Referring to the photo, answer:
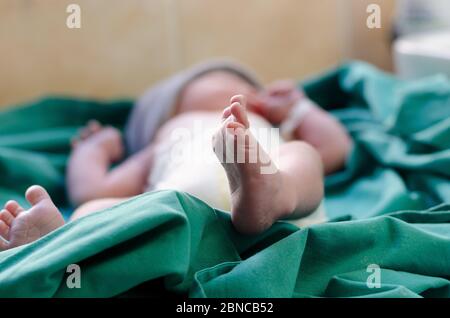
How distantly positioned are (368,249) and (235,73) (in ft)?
2.08

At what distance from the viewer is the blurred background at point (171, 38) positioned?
1.36 metres

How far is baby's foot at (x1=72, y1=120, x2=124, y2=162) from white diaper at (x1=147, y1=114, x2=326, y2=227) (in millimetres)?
154

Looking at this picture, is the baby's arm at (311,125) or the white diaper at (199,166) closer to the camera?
the white diaper at (199,166)

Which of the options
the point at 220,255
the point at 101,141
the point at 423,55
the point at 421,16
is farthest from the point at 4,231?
the point at 421,16

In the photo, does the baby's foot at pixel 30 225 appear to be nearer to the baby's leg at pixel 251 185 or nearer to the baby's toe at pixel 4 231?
the baby's toe at pixel 4 231

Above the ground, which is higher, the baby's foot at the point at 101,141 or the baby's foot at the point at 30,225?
the baby's foot at the point at 30,225

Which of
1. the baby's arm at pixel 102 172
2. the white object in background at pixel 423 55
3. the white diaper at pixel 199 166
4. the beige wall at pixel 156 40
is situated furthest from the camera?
the beige wall at pixel 156 40

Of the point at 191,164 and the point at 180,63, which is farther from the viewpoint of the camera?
the point at 180,63

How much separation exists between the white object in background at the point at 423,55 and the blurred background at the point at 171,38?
0.58 ft

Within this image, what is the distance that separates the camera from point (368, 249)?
57 cm

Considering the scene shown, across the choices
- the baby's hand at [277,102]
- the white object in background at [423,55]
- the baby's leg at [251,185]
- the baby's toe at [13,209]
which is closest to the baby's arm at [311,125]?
the baby's hand at [277,102]

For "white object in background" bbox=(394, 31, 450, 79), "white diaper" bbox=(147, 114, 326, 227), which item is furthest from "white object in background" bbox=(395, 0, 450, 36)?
"white diaper" bbox=(147, 114, 326, 227)
